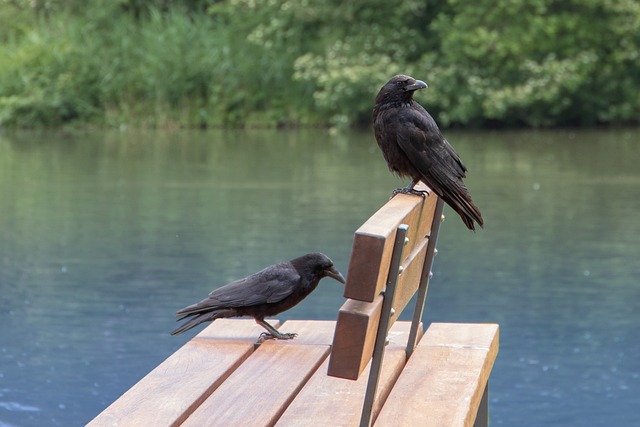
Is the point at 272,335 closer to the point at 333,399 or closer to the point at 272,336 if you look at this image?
the point at 272,336

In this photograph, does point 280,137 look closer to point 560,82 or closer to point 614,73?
point 560,82

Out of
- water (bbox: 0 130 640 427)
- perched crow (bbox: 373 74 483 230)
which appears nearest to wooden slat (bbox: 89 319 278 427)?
perched crow (bbox: 373 74 483 230)

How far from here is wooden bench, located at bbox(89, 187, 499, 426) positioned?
2.78 m

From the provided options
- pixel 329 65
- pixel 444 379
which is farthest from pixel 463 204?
pixel 329 65

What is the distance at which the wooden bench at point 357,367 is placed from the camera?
9.11ft

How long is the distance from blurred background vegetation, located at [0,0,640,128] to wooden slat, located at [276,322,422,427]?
20295 millimetres

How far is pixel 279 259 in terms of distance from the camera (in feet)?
30.0

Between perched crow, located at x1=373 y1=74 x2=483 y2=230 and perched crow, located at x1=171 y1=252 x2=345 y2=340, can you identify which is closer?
perched crow, located at x1=373 y1=74 x2=483 y2=230

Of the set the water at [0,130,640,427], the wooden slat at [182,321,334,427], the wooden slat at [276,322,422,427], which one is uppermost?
the wooden slat at [276,322,422,427]

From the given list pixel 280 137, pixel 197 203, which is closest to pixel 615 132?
pixel 280 137

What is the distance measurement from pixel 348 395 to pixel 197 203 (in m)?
9.60

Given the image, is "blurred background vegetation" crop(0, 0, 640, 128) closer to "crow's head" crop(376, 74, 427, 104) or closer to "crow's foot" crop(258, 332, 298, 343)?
"crow's head" crop(376, 74, 427, 104)

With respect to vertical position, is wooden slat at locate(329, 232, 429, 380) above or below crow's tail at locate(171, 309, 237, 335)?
above

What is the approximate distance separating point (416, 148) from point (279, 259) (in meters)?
4.96
